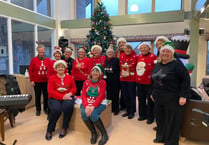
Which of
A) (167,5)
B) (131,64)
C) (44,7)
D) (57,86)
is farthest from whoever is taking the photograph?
(44,7)

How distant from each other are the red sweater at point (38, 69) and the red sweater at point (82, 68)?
529 mm

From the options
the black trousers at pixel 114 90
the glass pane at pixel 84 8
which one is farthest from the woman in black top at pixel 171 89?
the glass pane at pixel 84 8

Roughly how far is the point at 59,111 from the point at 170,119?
147 cm

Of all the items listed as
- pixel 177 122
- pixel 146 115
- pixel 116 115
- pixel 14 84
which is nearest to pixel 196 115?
pixel 177 122

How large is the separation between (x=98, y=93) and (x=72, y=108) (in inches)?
18.2

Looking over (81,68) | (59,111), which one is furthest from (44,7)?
(59,111)

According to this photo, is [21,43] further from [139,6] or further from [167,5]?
[167,5]

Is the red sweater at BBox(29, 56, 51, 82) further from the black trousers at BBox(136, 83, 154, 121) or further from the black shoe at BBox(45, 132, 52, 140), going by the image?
the black trousers at BBox(136, 83, 154, 121)

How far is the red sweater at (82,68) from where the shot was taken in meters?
3.18

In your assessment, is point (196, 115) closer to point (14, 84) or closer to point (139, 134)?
point (139, 134)

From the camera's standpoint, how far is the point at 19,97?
6.07 ft

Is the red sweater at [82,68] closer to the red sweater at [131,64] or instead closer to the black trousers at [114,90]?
the black trousers at [114,90]

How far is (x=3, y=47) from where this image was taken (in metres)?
4.43

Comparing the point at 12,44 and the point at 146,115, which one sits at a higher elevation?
the point at 12,44
